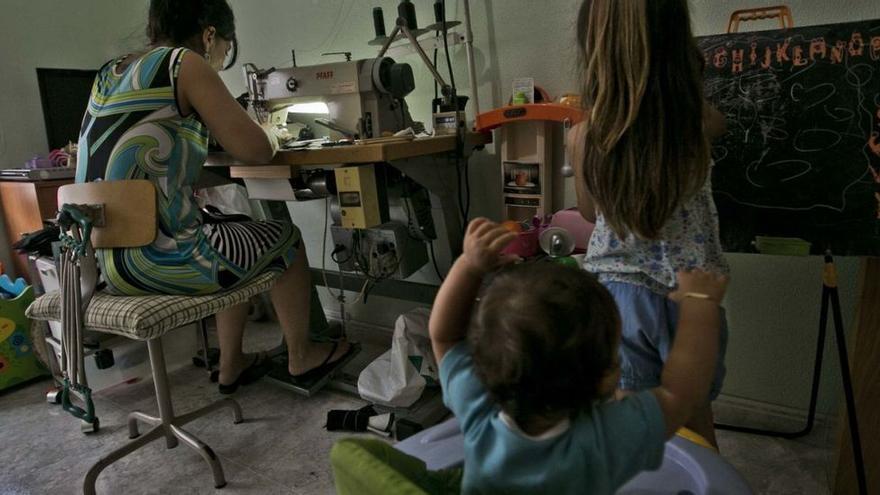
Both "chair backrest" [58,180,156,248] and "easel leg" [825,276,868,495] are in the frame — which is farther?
"chair backrest" [58,180,156,248]

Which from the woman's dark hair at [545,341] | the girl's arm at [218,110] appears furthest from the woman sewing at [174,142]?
the woman's dark hair at [545,341]

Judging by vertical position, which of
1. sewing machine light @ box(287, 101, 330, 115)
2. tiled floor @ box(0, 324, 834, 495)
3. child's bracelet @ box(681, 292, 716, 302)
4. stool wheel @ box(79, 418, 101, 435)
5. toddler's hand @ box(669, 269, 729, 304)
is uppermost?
sewing machine light @ box(287, 101, 330, 115)

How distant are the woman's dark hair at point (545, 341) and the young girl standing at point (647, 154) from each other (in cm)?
37

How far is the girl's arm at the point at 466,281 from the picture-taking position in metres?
0.68

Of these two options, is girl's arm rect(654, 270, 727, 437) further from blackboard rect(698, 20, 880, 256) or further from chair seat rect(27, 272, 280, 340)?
chair seat rect(27, 272, 280, 340)

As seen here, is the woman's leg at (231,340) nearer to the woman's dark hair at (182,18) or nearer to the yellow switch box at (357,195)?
the yellow switch box at (357,195)

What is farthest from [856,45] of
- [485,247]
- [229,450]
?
[229,450]

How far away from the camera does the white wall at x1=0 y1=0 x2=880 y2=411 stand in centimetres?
154

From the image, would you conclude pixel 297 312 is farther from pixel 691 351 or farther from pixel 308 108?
pixel 691 351

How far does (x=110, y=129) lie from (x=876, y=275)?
1773 millimetres

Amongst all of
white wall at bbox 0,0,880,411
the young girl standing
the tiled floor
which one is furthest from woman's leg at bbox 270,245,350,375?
the young girl standing

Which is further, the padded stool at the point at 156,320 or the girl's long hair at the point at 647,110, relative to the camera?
the padded stool at the point at 156,320

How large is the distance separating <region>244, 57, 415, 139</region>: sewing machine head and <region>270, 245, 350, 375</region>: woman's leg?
0.46 meters

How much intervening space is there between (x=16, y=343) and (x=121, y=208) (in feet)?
4.01
